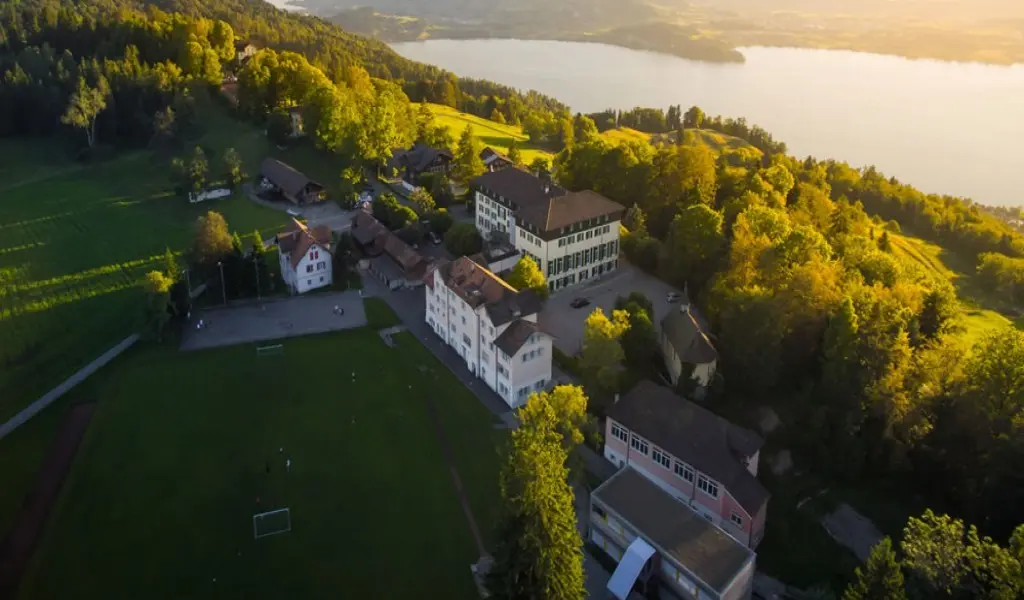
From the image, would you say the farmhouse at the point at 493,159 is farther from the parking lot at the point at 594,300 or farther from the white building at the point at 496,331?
the white building at the point at 496,331

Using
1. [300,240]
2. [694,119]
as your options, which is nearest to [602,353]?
[300,240]

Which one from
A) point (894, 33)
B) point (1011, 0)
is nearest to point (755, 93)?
point (894, 33)

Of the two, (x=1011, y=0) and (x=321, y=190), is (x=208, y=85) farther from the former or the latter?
(x=1011, y=0)

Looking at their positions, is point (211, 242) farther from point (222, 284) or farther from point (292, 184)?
point (292, 184)

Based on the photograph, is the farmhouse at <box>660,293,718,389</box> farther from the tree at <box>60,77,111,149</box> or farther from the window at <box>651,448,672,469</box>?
the tree at <box>60,77,111,149</box>

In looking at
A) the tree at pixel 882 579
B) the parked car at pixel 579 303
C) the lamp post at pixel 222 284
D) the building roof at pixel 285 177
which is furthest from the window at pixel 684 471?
the building roof at pixel 285 177

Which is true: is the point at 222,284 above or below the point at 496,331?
below
